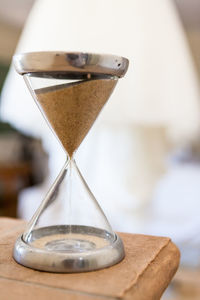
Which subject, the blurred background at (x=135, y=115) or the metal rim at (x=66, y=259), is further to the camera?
the blurred background at (x=135, y=115)

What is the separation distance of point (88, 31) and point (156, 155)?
0.63 meters

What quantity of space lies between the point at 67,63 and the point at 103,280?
0.21m

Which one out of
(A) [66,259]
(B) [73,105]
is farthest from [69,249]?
(B) [73,105]

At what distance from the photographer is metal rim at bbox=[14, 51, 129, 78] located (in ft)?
1.31

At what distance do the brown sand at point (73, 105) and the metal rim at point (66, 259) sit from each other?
120 mm

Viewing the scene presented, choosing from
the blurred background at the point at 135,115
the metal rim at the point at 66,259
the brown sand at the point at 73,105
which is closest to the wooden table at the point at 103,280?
the metal rim at the point at 66,259

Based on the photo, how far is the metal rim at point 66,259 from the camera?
1.33ft

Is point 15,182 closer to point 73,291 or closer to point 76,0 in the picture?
point 76,0

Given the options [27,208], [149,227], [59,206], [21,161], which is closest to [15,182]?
[21,161]

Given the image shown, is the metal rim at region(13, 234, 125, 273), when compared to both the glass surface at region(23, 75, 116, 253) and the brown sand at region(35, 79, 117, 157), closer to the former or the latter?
the glass surface at region(23, 75, 116, 253)

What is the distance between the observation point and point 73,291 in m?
0.36

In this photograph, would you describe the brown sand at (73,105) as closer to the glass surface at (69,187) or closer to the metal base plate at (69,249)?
the glass surface at (69,187)

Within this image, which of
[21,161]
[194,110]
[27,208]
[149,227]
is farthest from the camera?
[21,161]

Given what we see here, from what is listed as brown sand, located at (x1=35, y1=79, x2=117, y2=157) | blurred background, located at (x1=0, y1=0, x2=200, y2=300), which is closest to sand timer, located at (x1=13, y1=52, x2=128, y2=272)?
brown sand, located at (x1=35, y1=79, x2=117, y2=157)
